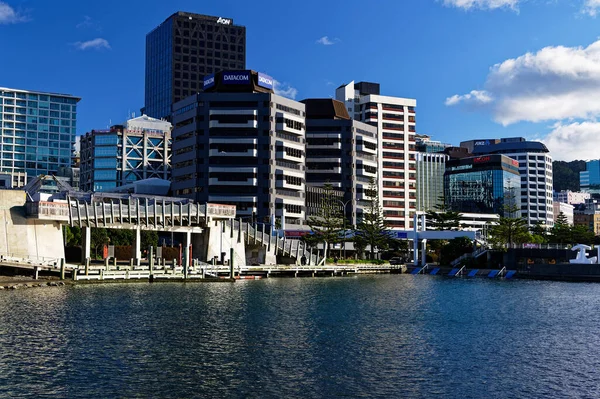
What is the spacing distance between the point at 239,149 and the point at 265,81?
22.9 meters

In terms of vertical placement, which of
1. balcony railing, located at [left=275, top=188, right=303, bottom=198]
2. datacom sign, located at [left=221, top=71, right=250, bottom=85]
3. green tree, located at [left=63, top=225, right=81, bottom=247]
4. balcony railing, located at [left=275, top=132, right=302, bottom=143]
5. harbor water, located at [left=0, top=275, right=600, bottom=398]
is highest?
datacom sign, located at [left=221, top=71, right=250, bottom=85]

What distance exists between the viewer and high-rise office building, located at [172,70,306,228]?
579ft

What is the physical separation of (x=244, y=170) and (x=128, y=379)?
142m

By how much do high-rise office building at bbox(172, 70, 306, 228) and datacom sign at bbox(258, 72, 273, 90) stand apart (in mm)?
342

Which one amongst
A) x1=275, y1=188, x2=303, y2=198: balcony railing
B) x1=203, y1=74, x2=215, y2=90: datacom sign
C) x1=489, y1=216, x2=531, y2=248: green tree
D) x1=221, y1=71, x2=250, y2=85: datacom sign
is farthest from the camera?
x1=203, y1=74, x2=215, y2=90: datacom sign

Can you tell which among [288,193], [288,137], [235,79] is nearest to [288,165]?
[288,193]

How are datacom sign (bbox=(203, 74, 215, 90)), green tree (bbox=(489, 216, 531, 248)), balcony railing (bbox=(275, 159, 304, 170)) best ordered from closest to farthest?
green tree (bbox=(489, 216, 531, 248)) → balcony railing (bbox=(275, 159, 304, 170)) → datacom sign (bbox=(203, 74, 215, 90))

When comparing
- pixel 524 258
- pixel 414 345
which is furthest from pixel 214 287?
pixel 524 258

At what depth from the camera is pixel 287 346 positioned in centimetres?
4603

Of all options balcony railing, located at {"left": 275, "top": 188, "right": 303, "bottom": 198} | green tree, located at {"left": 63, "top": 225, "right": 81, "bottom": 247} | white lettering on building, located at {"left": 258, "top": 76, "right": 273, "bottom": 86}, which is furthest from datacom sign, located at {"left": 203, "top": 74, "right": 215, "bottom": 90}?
green tree, located at {"left": 63, "top": 225, "right": 81, "bottom": 247}

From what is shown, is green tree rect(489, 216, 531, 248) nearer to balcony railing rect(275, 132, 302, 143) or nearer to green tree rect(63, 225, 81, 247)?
balcony railing rect(275, 132, 302, 143)

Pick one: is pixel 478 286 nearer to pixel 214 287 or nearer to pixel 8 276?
pixel 214 287

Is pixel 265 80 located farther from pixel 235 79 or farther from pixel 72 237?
pixel 72 237

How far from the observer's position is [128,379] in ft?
117
